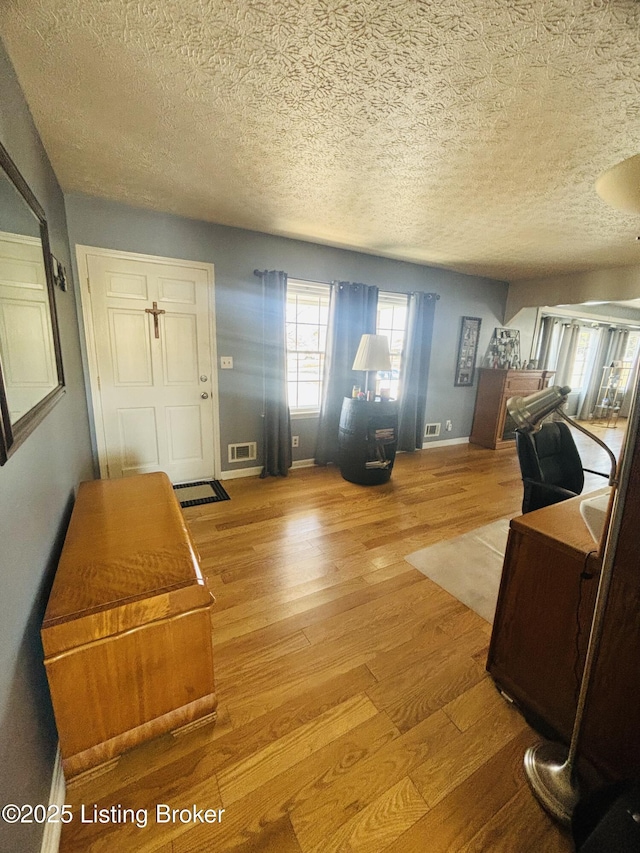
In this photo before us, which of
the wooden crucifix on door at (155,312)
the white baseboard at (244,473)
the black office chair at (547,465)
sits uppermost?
the wooden crucifix on door at (155,312)

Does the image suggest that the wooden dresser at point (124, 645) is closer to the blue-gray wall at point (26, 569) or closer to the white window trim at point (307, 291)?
the blue-gray wall at point (26, 569)

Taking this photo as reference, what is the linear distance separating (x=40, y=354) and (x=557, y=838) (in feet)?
7.59

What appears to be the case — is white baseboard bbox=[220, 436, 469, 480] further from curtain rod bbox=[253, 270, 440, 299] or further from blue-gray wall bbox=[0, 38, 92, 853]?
curtain rod bbox=[253, 270, 440, 299]

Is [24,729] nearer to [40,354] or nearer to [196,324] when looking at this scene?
[40,354]

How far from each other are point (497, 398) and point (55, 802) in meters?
5.18

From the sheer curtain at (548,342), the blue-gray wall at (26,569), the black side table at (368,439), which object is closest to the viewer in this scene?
the blue-gray wall at (26,569)

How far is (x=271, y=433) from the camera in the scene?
345 cm

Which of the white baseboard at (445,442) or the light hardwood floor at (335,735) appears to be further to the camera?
the white baseboard at (445,442)

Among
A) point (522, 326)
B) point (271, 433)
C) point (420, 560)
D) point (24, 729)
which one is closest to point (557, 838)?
point (420, 560)

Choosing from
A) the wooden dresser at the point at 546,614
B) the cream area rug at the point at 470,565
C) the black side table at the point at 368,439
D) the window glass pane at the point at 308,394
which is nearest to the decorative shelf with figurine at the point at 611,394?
the black side table at the point at 368,439

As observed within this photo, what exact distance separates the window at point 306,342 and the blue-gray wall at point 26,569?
2128 millimetres

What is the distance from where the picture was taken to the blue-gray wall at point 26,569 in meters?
0.79

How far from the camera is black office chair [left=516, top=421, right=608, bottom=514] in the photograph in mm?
1987

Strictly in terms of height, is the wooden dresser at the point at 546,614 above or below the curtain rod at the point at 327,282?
below
